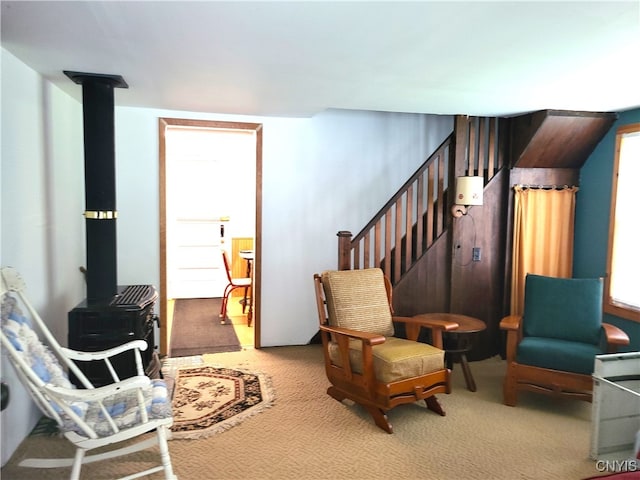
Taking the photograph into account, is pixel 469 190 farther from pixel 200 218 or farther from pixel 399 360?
pixel 200 218

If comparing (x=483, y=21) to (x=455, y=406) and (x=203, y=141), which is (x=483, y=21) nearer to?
(x=455, y=406)

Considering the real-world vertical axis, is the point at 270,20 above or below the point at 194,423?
above

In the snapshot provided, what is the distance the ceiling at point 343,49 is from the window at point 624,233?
1.26 ft

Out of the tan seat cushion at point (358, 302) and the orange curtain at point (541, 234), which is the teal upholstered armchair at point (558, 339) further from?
the tan seat cushion at point (358, 302)

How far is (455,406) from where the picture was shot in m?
3.46

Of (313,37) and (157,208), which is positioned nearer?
(313,37)

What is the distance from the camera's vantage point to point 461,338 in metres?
4.29

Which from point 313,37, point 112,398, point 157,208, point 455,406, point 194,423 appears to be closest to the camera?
point 313,37

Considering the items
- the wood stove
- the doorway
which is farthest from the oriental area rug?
the doorway

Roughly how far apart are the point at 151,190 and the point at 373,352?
99.1 inches

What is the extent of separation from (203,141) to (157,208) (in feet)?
9.20

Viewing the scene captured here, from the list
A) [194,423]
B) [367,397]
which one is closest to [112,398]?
[194,423]

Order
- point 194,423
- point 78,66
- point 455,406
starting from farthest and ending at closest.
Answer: point 455,406 → point 194,423 → point 78,66

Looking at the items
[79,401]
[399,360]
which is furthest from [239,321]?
[79,401]
